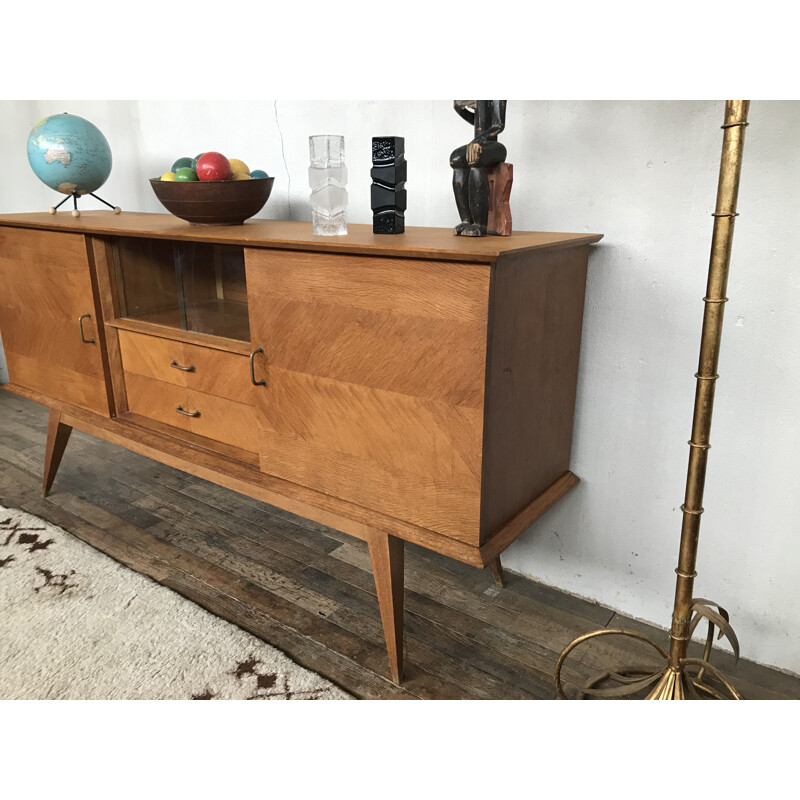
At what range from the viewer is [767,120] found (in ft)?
4.23

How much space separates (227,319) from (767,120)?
4.08 ft

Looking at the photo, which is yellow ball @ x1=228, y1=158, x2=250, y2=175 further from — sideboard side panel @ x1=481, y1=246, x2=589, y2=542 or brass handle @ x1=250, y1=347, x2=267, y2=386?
sideboard side panel @ x1=481, y1=246, x2=589, y2=542

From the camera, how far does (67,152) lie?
7.03 ft

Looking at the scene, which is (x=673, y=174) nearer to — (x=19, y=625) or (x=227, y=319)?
(x=227, y=319)

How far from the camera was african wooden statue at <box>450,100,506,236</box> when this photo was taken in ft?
4.38

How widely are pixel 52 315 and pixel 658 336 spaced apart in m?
1.69

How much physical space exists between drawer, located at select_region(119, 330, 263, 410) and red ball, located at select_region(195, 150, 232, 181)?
0.43 meters

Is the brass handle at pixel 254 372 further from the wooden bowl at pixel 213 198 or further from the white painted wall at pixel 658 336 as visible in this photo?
the white painted wall at pixel 658 336

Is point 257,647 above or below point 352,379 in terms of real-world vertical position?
below

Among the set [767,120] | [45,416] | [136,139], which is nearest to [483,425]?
[767,120]

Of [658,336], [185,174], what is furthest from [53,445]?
[658,336]

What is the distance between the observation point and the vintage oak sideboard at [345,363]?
123cm

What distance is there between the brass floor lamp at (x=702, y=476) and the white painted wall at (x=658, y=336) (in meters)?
0.25

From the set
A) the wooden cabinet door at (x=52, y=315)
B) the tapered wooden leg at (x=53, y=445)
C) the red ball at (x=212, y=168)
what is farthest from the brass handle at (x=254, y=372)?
the tapered wooden leg at (x=53, y=445)
